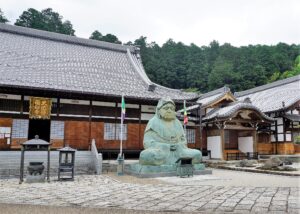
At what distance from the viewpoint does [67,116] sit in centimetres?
1844

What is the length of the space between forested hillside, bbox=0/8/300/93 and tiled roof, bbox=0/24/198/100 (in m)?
30.8

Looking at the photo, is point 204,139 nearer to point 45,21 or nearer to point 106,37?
point 106,37

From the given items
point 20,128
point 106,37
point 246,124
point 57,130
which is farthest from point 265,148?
point 106,37

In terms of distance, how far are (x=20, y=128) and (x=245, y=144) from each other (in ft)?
58.6

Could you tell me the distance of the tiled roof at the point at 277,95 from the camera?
26005 millimetres

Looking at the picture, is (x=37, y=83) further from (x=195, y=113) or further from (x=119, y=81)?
(x=195, y=113)

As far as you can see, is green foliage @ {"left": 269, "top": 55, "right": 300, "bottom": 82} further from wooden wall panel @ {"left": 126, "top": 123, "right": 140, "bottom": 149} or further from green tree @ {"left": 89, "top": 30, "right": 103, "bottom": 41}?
wooden wall panel @ {"left": 126, "top": 123, "right": 140, "bottom": 149}

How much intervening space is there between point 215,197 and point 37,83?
43.5 feet

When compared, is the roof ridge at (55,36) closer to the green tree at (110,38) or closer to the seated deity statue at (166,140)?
the seated deity statue at (166,140)

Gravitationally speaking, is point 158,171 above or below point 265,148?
below

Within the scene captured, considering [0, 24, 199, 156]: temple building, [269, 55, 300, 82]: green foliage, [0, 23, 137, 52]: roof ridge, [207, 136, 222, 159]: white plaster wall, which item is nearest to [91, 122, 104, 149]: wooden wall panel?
[0, 24, 199, 156]: temple building

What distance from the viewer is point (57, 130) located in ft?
59.0

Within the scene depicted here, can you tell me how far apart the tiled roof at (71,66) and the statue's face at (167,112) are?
4.84 m

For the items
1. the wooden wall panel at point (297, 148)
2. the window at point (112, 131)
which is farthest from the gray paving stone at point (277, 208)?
the wooden wall panel at point (297, 148)
